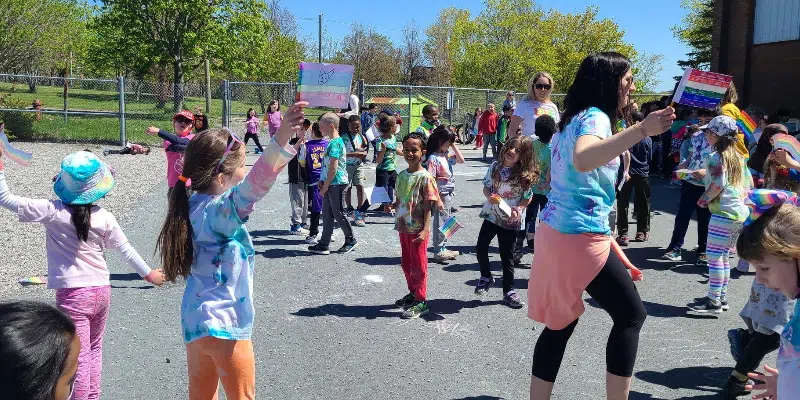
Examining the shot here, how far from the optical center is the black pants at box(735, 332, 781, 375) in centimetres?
390

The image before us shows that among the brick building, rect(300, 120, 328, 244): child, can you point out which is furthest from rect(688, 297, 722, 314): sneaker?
the brick building

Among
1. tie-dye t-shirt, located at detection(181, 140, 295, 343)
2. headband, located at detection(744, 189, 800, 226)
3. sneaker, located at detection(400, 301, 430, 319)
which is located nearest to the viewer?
headband, located at detection(744, 189, 800, 226)

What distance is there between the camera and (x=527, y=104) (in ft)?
23.3

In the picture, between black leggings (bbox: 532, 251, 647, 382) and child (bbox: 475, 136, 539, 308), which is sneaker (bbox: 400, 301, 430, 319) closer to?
child (bbox: 475, 136, 539, 308)

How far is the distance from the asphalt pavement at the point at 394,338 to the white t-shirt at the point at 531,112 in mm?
1563

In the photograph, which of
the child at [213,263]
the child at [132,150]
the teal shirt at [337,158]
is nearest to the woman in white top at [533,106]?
the teal shirt at [337,158]

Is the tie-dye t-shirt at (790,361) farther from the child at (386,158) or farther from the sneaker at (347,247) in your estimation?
the child at (386,158)

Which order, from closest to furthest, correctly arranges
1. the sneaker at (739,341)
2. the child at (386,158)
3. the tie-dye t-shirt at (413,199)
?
the sneaker at (739,341) < the tie-dye t-shirt at (413,199) < the child at (386,158)

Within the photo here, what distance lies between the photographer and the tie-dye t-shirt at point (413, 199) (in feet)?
19.0

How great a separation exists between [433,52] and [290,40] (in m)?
14.3

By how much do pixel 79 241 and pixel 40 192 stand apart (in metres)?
9.05

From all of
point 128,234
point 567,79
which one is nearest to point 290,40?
point 567,79

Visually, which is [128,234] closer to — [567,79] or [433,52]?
[567,79]

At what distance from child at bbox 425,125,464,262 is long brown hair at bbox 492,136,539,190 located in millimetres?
1171
